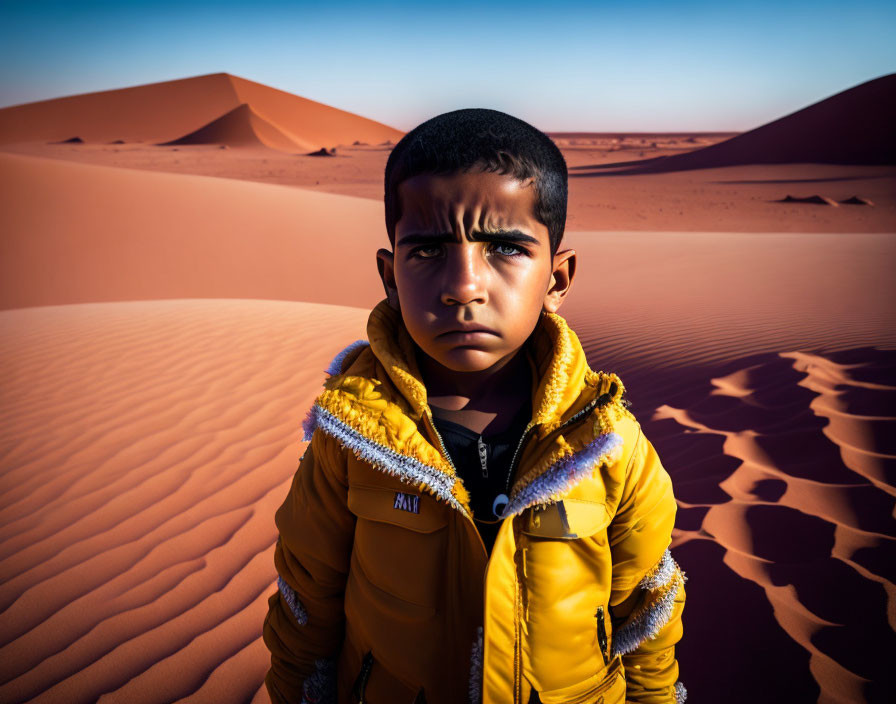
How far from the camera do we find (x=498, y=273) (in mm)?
1191

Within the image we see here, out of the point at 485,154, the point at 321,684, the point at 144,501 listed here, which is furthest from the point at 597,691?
the point at 144,501

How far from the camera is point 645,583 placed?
136cm

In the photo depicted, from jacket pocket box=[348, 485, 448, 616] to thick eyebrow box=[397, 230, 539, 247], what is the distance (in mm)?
553

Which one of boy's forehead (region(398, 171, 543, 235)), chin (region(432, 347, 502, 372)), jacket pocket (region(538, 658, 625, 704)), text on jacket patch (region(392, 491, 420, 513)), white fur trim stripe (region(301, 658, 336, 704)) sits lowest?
white fur trim stripe (region(301, 658, 336, 704))

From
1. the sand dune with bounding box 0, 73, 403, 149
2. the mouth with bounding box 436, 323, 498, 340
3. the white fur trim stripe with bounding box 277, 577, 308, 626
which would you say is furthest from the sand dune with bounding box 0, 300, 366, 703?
the sand dune with bounding box 0, 73, 403, 149

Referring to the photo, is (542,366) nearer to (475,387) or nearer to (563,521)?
(475,387)

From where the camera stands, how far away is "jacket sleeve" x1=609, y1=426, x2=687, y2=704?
1.30m

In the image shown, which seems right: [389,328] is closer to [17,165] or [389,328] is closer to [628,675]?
[628,675]

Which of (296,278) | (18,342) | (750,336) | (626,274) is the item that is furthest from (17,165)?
(750,336)

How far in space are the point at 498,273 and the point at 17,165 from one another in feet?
59.3

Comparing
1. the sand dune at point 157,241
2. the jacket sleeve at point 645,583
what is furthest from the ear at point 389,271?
the sand dune at point 157,241

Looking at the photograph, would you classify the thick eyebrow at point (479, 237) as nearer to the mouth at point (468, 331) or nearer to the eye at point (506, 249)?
the eye at point (506, 249)

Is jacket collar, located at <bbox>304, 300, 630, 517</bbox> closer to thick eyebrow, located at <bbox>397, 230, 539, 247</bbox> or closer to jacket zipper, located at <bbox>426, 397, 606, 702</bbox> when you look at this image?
jacket zipper, located at <bbox>426, 397, 606, 702</bbox>

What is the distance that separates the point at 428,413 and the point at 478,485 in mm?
225
